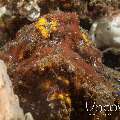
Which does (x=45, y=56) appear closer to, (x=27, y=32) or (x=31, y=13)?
(x=27, y=32)

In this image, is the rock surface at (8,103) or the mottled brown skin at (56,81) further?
the mottled brown skin at (56,81)

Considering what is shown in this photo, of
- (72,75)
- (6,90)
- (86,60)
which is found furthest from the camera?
A: (86,60)

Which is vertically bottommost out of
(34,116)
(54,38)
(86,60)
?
(34,116)

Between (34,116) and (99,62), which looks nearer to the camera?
(34,116)

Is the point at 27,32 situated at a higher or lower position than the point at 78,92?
higher

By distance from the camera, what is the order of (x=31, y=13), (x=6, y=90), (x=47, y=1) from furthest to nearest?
1. (x=47, y=1)
2. (x=31, y=13)
3. (x=6, y=90)

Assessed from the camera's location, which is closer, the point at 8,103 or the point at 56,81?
the point at 8,103

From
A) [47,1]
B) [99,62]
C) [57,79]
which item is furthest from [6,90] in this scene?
[47,1]

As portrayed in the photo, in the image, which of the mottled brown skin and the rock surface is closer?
the rock surface
